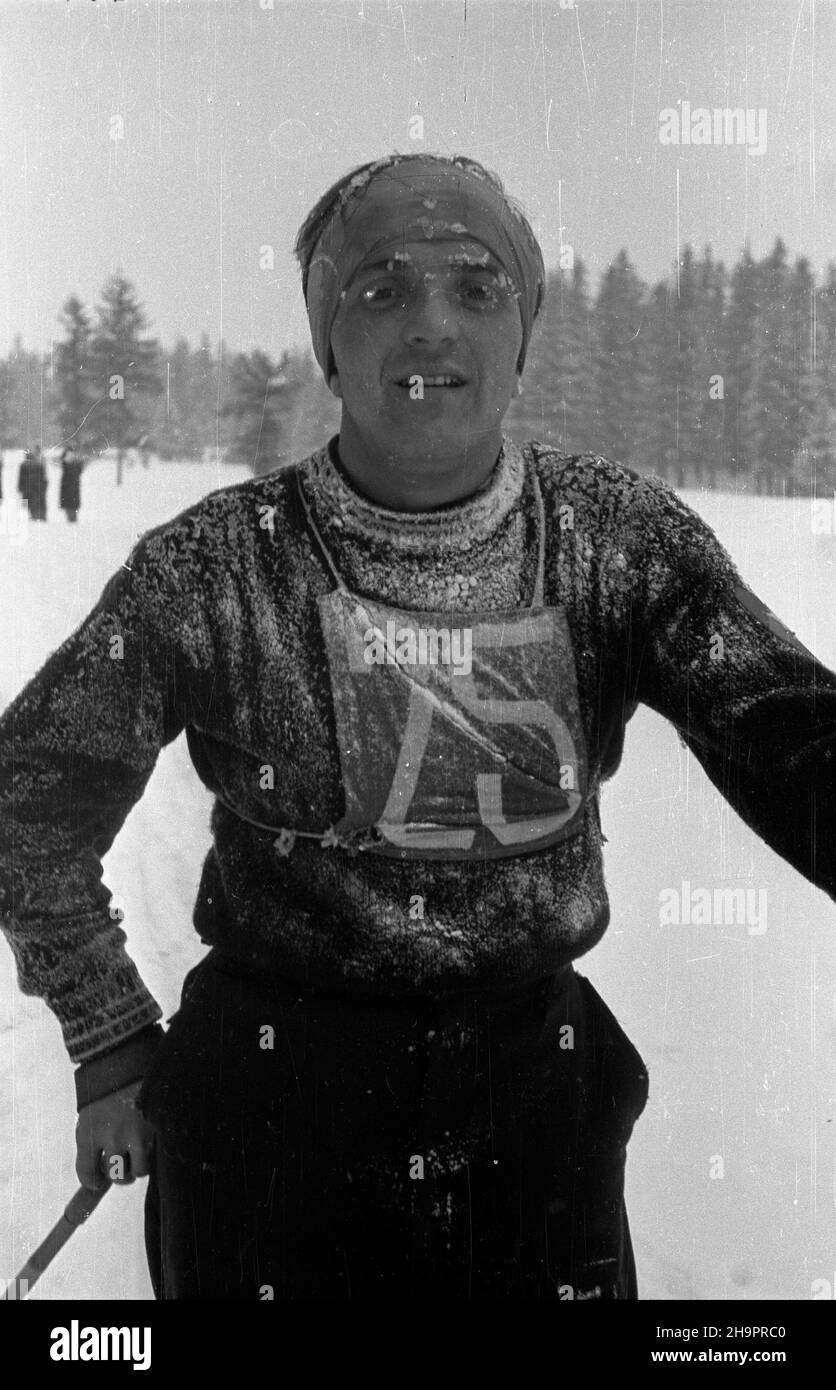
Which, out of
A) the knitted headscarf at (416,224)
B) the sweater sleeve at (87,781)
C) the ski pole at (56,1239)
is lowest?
the ski pole at (56,1239)

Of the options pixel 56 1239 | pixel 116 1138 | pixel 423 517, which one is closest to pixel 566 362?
pixel 423 517

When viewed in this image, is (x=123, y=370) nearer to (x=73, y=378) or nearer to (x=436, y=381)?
(x=73, y=378)

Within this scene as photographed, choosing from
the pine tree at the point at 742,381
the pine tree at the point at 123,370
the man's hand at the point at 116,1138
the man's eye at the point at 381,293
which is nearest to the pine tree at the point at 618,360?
the pine tree at the point at 742,381

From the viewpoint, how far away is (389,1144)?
175 cm

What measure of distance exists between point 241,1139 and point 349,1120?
18 cm

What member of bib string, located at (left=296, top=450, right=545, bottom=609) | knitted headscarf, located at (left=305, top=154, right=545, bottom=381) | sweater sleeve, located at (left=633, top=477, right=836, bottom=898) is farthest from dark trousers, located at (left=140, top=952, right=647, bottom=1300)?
knitted headscarf, located at (left=305, top=154, right=545, bottom=381)

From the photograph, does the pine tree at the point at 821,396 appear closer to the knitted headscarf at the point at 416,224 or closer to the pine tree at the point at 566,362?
the pine tree at the point at 566,362

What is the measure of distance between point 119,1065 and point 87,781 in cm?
48

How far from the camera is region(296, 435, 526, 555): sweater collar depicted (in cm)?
175

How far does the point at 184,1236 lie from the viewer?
1.83 meters

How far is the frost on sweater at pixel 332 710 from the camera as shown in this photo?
5.69 ft

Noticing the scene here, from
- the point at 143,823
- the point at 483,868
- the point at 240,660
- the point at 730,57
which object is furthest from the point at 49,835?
the point at 730,57

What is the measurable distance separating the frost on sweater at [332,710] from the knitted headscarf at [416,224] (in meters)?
0.23

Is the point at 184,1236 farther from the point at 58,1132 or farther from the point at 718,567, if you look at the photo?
the point at 718,567
